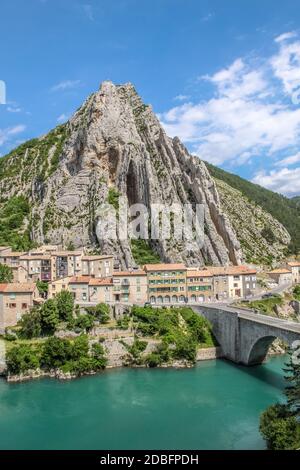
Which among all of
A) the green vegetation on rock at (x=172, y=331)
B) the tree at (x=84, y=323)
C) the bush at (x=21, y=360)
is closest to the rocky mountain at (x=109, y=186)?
the green vegetation on rock at (x=172, y=331)

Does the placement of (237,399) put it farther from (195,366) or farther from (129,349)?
(129,349)

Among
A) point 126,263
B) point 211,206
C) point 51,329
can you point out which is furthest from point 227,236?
point 51,329

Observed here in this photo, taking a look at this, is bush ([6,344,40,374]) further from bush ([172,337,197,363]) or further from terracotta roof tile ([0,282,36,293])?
bush ([172,337,197,363])

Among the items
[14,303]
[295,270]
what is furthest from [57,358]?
[295,270]

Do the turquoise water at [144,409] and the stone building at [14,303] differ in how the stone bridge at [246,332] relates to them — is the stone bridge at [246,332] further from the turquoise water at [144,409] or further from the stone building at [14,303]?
the stone building at [14,303]

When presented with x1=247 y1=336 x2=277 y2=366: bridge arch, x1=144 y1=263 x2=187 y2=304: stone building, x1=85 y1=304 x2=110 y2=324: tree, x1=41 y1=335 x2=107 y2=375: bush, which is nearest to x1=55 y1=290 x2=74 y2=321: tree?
x1=85 y1=304 x2=110 y2=324: tree

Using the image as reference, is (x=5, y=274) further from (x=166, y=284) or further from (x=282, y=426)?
(x=282, y=426)
